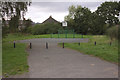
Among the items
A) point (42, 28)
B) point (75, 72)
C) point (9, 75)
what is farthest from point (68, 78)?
point (42, 28)

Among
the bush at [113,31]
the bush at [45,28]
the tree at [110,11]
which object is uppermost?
the bush at [45,28]

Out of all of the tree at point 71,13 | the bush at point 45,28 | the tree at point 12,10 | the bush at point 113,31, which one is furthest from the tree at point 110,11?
the tree at point 71,13

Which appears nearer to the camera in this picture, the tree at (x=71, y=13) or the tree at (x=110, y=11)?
the tree at (x=110, y=11)

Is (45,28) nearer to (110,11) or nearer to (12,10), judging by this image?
(12,10)

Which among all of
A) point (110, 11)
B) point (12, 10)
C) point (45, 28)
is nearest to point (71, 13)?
point (45, 28)

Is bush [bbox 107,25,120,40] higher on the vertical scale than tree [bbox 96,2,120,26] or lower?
lower

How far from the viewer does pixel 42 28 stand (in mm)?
38156

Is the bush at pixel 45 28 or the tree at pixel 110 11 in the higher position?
the bush at pixel 45 28

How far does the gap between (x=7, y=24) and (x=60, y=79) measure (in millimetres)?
9042

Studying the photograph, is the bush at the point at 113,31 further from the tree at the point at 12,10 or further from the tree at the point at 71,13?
the tree at the point at 71,13

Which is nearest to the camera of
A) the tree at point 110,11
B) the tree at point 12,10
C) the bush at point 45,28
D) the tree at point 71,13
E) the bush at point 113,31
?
the bush at point 113,31

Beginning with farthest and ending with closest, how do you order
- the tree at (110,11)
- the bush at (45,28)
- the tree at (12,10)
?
the bush at (45,28)
the tree at (12,10)
the tree at (110,11)

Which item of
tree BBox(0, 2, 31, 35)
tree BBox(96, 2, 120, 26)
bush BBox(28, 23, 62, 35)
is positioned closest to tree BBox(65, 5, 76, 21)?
bush BBox(28, 23, 62, 35)

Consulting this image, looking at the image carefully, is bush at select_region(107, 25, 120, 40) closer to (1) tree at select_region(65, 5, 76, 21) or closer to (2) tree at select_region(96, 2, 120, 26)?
(2) tree at select_region(96, 2, 120, 26)
